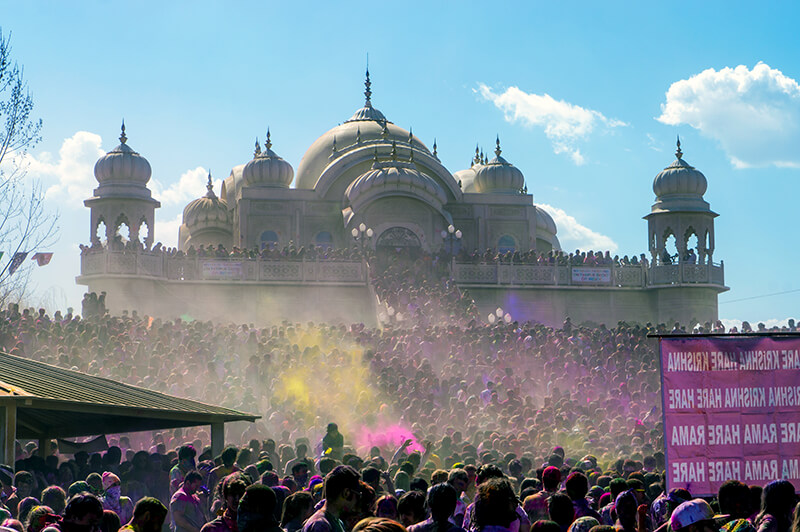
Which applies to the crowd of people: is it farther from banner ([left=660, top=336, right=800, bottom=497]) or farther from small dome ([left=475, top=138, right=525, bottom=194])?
small dome ([left=475, top=138, right=525, bottom=194])

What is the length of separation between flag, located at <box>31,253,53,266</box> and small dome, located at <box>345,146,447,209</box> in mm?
13376

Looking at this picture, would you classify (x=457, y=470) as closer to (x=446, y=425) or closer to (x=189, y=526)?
(x=189, y=526)

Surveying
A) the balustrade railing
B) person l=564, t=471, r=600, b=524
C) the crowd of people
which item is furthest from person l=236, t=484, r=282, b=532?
the balustrade railing

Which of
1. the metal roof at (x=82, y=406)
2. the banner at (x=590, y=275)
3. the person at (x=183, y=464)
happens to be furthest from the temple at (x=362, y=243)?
the person at (x=183, y=464)

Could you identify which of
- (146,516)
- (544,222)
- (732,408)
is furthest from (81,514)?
(544,222)

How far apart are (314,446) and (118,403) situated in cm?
541

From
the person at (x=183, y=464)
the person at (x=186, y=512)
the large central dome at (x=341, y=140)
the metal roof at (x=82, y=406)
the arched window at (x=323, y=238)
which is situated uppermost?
the large central dome at (x=341, y=140)

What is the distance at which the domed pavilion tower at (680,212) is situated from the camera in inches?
1642

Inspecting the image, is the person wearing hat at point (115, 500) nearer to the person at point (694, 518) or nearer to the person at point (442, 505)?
the person at point (442, 505)

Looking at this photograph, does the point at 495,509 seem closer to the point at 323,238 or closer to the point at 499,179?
the point at 323,238

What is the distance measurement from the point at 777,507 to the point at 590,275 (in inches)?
1277

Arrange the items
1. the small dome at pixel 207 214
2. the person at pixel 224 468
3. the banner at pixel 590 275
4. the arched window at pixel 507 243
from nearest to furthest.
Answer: the person at pixel 224 468 → the banner at pixel 590 275 → the arched window at pixel 507 243 → the small dome at pixel 207 214

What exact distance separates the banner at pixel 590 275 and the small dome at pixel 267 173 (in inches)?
554

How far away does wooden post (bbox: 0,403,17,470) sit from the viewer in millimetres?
10383
